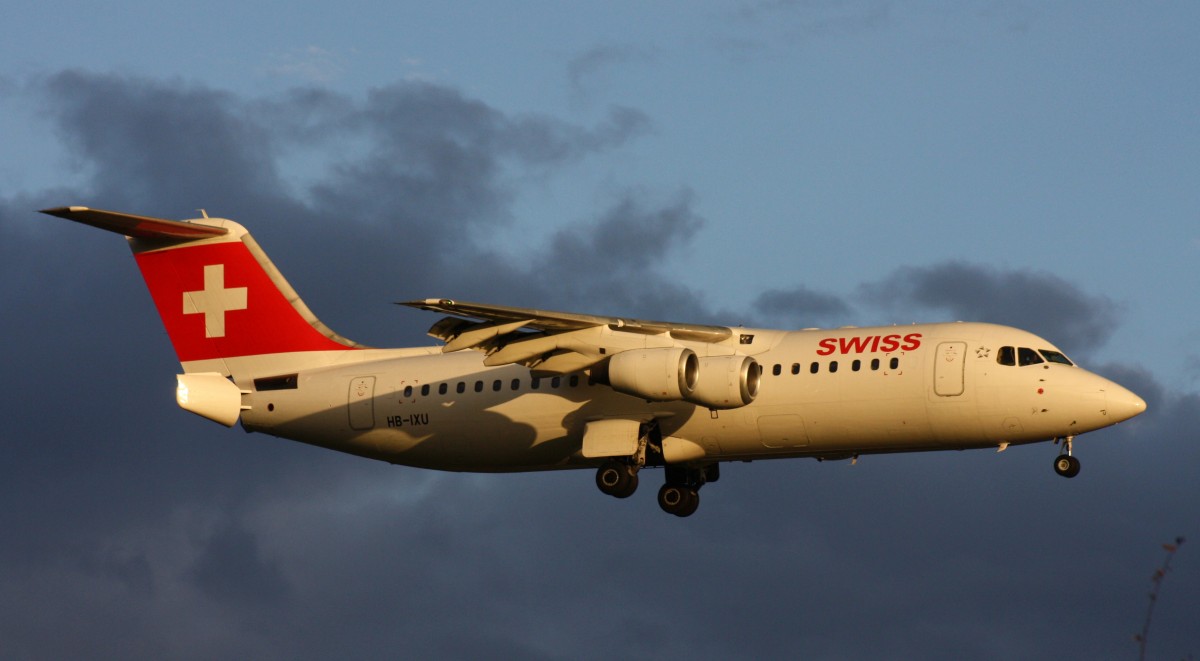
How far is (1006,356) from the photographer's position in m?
24.2

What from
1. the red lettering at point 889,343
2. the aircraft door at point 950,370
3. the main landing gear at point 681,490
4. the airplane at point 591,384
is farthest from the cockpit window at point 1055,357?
the main landing gear at point 681,490

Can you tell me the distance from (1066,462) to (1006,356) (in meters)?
1.96

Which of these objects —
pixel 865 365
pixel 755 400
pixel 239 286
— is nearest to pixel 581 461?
pixel 755 400

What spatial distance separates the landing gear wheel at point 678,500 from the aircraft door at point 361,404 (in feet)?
17.9

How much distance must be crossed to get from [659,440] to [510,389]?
281cm

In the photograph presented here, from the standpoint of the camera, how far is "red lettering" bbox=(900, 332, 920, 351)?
80.0ft

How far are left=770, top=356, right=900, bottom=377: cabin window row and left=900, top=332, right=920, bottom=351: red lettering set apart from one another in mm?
267

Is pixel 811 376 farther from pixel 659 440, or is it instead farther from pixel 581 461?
pixel 581 461

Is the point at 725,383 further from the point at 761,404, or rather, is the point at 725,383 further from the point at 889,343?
the point at 889,343

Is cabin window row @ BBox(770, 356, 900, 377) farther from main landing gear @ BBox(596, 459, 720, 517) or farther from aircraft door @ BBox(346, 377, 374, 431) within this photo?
aircraft door @ BBox(346, 377, 374, 431)

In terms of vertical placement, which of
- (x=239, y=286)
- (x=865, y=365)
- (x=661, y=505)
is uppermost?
(x=239, y=286)

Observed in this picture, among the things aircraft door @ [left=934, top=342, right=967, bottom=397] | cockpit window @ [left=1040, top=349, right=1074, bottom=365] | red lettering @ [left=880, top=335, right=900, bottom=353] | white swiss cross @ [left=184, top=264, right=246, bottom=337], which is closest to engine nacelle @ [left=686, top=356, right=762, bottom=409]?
red lettering @ [left=880, top=335, right=900, bottom=353]

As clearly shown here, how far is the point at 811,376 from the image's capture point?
24.6 metres

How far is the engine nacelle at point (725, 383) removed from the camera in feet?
78.7
